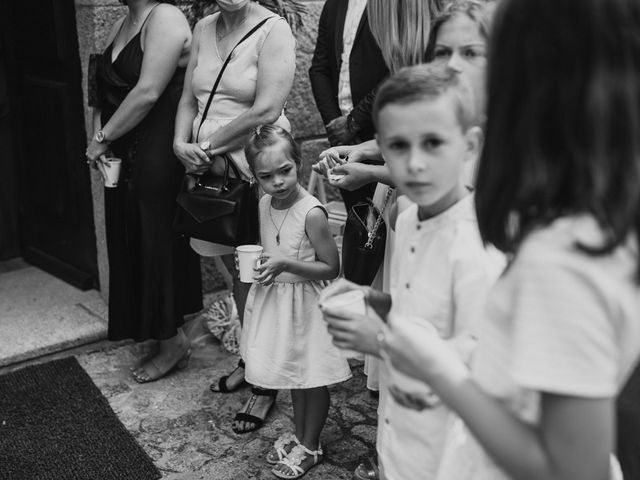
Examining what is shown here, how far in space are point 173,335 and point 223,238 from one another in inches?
33.0

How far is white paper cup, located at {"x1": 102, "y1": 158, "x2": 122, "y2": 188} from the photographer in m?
3.44

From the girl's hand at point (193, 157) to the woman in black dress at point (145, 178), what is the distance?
0.25m

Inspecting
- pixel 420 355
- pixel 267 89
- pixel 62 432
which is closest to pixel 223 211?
pixel 267 89

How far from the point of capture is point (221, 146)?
3219 millimetres

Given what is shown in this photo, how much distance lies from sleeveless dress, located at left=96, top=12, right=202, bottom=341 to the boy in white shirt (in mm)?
1957

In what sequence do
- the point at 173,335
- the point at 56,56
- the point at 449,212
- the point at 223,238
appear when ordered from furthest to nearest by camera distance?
the point at 56,56
the point at 173,335
the point at 223,238
the point at 449,212

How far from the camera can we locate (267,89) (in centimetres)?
317

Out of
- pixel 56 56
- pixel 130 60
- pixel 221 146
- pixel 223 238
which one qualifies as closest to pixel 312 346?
pixel 223 238

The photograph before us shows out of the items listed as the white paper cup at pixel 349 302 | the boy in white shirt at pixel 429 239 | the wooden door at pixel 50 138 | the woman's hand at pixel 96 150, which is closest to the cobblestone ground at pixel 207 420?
the wooden door at pixel 50 138

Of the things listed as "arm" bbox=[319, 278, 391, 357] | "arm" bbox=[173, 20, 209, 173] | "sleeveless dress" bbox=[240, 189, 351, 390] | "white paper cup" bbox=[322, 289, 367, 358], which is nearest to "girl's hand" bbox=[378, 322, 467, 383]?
"arm" bbox=[319, 278, 391, 357]

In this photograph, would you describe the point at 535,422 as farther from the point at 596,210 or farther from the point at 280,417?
the point at 280,417

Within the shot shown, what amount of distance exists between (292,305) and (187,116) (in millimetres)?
1062

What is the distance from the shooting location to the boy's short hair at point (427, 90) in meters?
1.58

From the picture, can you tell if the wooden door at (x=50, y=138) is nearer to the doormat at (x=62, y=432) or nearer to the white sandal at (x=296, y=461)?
the doormat at (x=62, y=432)
